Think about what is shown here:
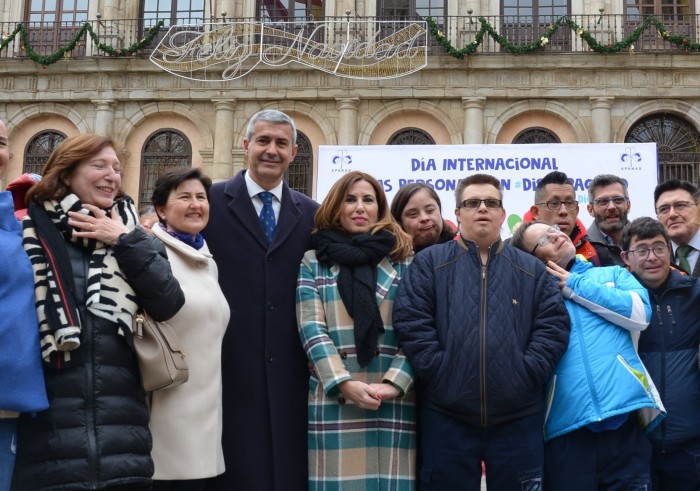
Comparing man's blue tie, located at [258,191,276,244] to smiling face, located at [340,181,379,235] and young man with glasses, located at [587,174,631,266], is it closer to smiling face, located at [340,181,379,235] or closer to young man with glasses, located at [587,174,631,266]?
smiling face, located at [340,181,379,235]

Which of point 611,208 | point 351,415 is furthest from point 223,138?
point 351,415

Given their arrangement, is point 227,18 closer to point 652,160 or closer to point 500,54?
point 500,54

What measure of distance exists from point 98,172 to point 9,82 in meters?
19.3

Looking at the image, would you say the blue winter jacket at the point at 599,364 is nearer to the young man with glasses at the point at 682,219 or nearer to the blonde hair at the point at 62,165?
the young man with glasses at the point at 682,219

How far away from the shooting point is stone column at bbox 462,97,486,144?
18469 mm

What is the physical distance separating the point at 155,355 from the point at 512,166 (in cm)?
781

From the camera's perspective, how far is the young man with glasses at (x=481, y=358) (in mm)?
3539

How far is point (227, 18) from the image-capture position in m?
19.1

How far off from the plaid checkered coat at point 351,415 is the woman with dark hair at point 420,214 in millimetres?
899

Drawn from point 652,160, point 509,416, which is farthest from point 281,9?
point 509,416

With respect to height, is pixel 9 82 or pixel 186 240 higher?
pixel 9 82

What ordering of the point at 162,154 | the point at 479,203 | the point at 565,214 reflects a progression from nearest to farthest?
the point at 479,203
the point at 565,214
the point at 162,154

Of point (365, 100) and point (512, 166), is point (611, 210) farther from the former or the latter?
point (365, 100)

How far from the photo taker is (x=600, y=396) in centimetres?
367
